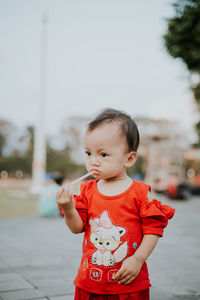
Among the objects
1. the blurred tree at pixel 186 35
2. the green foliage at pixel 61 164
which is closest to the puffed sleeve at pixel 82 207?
the blurred tree at pixel 186 35

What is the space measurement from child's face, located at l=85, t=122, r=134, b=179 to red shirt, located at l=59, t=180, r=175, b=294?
12 centimetres

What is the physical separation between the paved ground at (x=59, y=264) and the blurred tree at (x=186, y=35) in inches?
163

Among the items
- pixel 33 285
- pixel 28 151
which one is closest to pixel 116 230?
pixel 33 285

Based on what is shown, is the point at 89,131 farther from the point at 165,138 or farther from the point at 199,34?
the point at 165,138

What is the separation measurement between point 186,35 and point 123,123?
6.95 m

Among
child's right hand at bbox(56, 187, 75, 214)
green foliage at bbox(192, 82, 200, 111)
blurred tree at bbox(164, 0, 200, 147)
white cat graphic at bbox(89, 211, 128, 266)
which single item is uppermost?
blurred tree at bbox(164, 0, 200, 147)

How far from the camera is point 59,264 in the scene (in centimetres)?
370

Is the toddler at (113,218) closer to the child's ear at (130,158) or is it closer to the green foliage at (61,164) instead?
the child's ear at (130,158)

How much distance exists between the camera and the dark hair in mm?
1622

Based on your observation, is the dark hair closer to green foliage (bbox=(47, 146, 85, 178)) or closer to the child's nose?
the child's nose

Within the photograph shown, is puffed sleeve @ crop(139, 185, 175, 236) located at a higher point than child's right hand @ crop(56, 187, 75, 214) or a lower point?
lower

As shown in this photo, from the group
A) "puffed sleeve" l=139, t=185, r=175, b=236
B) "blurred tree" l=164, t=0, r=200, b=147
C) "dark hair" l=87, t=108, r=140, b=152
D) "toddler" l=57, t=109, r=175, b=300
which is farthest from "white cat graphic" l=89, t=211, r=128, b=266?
"blurred tree" l=164, t=0, r=200, b=147

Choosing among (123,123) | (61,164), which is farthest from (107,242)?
(61,164)

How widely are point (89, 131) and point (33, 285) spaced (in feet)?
6.00
